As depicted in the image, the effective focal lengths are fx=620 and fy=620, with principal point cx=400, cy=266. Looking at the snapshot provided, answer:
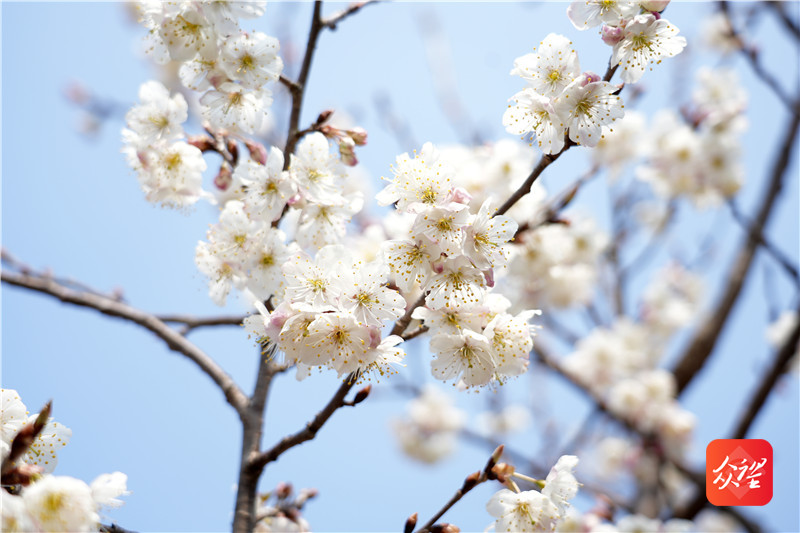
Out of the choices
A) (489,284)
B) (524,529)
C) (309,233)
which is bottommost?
(524,529)

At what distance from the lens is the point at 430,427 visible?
620 centimetres

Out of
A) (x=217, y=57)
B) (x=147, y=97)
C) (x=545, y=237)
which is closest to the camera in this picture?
(x=217, y=57)

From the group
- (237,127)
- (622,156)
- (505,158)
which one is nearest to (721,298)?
(622,156)

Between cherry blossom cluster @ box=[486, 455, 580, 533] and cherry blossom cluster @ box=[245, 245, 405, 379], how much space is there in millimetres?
396

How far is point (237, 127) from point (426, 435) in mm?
5159

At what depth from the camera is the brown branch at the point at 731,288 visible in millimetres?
4145

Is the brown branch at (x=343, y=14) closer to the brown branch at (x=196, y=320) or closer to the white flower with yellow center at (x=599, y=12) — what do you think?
the white flower with yellow center at (x=599, y=12)

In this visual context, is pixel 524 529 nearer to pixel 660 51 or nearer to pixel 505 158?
pixel 660 51

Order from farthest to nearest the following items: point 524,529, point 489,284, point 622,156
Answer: point 622,156
point 524,529
point 489,284

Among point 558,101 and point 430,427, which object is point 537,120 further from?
point 430,427

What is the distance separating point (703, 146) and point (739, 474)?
92.5 inches

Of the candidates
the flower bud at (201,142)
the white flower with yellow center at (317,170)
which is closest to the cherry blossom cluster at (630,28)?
the white flower with yellow center at (317,170)

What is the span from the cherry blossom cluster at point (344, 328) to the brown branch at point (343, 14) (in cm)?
77

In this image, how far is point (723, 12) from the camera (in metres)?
3.02
